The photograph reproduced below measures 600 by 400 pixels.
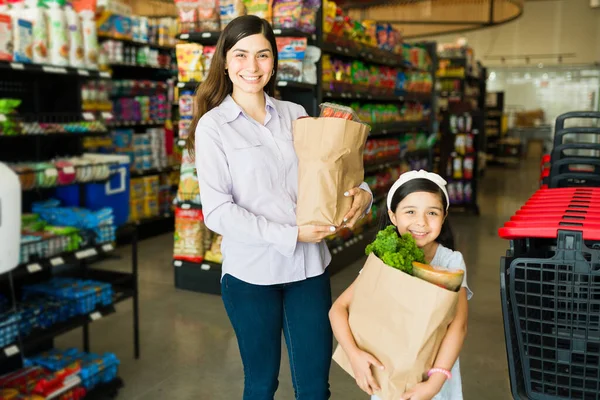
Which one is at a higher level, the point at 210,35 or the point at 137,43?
the point at 137,43

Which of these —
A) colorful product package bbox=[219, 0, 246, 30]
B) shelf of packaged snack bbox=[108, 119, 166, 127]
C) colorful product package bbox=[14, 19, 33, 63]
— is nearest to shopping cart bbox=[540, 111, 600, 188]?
colorful product package bbox=[14, 19, 33, 63]

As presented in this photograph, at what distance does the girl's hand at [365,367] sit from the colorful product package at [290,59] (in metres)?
3.37

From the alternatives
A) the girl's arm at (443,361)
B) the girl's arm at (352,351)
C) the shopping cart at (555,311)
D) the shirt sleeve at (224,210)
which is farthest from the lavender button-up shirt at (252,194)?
the shopping cart at (555,311)

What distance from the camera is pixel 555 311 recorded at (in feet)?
4.29

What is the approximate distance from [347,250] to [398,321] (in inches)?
174

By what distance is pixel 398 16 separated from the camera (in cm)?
1109

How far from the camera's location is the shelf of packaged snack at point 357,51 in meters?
5.09

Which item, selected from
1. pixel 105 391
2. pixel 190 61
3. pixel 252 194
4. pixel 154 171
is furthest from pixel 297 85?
pixel 154 171

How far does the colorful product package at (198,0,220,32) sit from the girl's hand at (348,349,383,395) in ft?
12.2

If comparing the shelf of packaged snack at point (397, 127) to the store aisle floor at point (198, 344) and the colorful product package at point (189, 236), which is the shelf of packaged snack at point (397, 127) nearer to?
the store aisle floor at point (198, 344)

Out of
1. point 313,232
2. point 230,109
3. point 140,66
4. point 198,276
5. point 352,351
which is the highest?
point 140,66

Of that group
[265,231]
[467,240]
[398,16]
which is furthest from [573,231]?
[398,16]

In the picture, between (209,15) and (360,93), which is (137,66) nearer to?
(209,15)

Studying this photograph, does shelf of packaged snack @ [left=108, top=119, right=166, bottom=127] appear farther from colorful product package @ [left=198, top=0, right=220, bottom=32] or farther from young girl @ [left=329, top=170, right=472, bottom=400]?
young girl @ [left=329, top=170, right=472, bottom=400]
